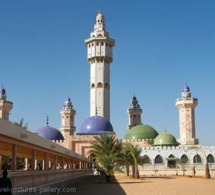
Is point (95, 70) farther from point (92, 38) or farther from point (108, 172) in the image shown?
point (108, 172)

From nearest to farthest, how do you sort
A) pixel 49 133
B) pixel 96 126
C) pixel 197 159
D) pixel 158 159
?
pixel 197 159 → pixel 158 159 → pixel 96 126 → pixel 49 133

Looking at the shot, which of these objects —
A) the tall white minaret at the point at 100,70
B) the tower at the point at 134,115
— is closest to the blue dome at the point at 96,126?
the tall white minaret at the point at 100,70

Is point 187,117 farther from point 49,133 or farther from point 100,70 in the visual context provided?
point 49,133

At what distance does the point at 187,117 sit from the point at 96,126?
49.0 feet

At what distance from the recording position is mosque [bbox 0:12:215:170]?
48031mm

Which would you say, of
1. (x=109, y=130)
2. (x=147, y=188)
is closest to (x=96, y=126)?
(x=109, y=130)

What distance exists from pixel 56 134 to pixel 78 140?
6.23 metres

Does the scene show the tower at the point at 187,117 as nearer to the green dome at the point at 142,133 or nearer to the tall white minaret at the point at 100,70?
the green dome at the point at 142,133

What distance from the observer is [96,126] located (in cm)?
5228

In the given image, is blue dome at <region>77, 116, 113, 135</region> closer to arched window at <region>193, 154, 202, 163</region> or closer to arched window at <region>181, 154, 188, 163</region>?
arched window at <region>181, 154, 188, 163</region>

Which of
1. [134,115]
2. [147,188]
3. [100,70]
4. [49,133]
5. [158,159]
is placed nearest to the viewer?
[147,188]

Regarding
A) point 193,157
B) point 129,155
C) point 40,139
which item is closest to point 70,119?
point 193,157

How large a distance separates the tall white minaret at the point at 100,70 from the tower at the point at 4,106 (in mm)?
13813

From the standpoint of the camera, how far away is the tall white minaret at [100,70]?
56250mm
